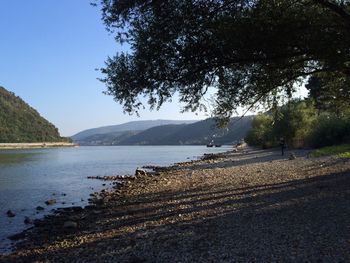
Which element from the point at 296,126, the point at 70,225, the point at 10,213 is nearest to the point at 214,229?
the point at 70,225

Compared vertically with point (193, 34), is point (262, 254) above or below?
below

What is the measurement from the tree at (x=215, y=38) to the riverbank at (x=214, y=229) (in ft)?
14.9

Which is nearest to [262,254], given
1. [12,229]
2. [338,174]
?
[12,229]

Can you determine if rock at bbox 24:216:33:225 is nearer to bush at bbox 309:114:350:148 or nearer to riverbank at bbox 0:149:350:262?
riverbank at bbox 0:149:350:262

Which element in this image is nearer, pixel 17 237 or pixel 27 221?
pixel 17 237

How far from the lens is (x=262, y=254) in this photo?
10164mm

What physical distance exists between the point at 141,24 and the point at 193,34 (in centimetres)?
168

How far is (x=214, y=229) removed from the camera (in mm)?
13461

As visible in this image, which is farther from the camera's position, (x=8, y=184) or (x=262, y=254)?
(x=8, y=184)

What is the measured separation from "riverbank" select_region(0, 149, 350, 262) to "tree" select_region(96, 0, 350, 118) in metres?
4.54

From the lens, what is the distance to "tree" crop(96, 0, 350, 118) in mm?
13367

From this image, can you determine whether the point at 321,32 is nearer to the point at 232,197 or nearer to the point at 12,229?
the point at 232,197

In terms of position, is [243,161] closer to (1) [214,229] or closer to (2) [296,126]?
(2) [296,126]

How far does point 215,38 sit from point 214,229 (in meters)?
5.63
